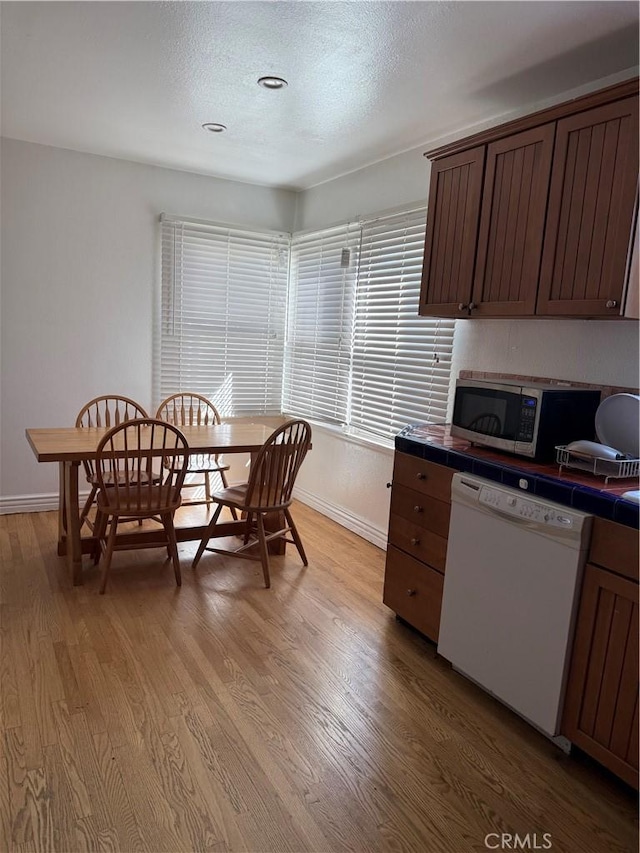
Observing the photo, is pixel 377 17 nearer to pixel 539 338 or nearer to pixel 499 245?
pixel 499 245

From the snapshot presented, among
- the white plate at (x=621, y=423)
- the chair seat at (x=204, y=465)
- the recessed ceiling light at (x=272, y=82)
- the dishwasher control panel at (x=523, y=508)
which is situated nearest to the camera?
the dishwasher control panel at (x=523, y=508)

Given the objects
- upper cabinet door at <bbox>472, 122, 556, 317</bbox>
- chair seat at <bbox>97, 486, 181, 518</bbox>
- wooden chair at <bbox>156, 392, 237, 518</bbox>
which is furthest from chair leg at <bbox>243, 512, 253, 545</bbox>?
upper cabinet door at <bbox>472, 122, 556, 317</bbox>

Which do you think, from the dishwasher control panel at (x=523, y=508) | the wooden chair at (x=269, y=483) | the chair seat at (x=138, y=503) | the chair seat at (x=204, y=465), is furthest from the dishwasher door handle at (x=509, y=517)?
the chair seat at (x=204, y=465)

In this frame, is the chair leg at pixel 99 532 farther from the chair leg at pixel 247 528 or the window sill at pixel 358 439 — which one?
the window sill at pixel 358 439

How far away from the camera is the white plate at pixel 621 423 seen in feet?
7.25

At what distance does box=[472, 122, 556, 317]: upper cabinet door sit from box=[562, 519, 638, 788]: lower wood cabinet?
1086mm

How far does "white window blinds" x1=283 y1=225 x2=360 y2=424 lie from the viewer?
4316 millimetres

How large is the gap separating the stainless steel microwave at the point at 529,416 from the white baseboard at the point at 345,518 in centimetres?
156

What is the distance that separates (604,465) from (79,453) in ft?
7.73

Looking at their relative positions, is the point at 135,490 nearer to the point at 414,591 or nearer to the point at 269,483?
the point at 269,483

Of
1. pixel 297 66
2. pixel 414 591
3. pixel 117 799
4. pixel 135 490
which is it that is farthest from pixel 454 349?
pixel 117 799

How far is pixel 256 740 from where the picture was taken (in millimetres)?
2031

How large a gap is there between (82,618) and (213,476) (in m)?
2.20

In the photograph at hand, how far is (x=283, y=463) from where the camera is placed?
324cm
